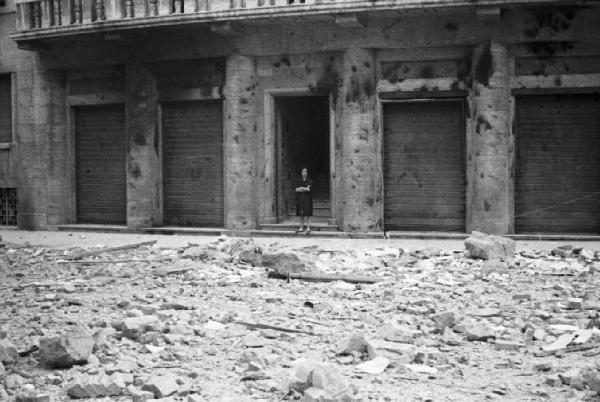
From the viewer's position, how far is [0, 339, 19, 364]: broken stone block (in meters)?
6.25

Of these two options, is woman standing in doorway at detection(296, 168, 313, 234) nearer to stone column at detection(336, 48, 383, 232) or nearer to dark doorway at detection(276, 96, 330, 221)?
stone column at detection(336, 48, 383, 232)

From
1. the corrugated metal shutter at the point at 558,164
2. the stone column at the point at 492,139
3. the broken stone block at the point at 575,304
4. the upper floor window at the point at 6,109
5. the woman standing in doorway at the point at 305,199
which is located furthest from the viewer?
the upper floor window at the point at 6,109

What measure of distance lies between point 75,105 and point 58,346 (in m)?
16.4

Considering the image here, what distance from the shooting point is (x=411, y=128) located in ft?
60.1

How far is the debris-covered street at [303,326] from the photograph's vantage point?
5.79 meters

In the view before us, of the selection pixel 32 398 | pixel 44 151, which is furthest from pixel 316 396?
pixel 44 151

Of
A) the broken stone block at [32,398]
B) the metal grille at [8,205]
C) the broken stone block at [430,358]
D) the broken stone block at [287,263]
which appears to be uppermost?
the metal grille at [8,205]

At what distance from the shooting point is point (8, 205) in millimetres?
22625

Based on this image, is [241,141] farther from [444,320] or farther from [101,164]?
[444,320]

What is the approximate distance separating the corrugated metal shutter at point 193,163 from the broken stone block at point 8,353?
1339 centimetres

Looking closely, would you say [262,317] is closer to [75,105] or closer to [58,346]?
[58,346]

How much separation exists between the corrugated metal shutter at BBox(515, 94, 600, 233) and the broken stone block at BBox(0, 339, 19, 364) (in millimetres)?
13732

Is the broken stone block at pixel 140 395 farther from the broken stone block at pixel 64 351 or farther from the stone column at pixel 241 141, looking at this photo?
the stone column at pixel 241 141

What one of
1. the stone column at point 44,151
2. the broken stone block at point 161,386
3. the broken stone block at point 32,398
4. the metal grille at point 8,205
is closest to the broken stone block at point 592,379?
the broken stone block at point 161,386
